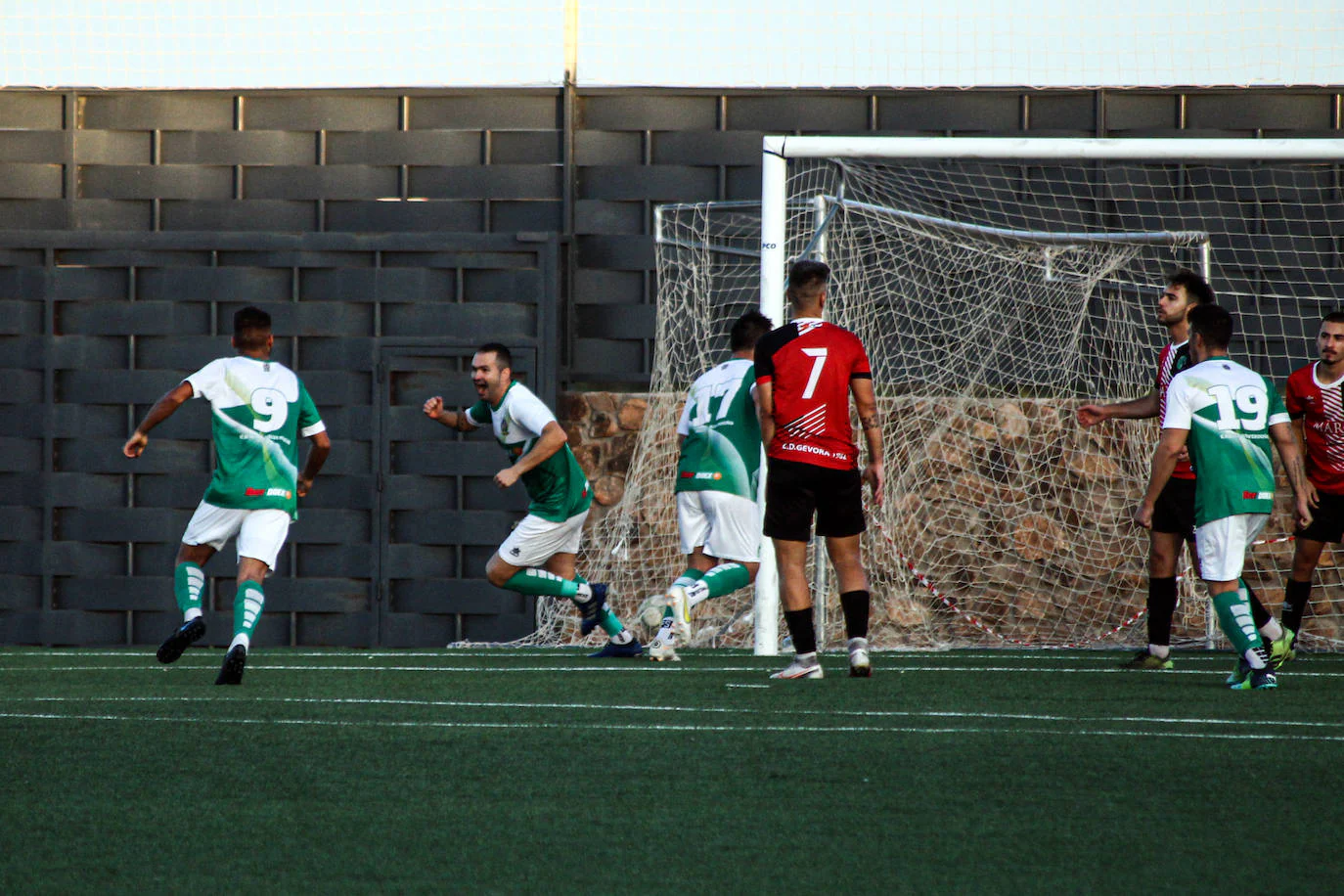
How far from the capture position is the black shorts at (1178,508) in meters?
7.60

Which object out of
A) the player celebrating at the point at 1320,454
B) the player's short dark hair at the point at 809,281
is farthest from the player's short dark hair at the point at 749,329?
the player celebrating at the point at 1320,454

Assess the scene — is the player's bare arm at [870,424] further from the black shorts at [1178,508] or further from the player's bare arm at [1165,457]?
the black shorts at [1178,508]

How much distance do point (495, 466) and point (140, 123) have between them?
12.1 feet

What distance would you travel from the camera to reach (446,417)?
8.47 metres

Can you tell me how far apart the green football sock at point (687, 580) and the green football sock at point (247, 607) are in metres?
1.97

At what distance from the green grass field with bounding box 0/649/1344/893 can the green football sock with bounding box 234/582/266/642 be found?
0.31m

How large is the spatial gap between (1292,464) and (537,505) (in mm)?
3841

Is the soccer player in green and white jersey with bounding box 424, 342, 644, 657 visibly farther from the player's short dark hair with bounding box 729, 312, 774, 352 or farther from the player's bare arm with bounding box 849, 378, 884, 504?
the player's bare arm with bounding box 849, 378, 884, 504

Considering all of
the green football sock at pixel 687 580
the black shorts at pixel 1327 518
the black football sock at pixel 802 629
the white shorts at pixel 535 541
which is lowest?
the black football sock at pixel 802 629

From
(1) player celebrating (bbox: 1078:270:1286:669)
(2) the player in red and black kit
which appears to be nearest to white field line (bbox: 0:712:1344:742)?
(2) the player in red and black kit

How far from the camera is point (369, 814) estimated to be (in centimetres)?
381

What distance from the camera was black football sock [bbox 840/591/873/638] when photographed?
6953 mm

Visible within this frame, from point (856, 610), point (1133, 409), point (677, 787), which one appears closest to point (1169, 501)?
point (1133, 409)

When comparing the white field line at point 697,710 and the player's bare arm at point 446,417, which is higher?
the player's bare arm at point 446,417
